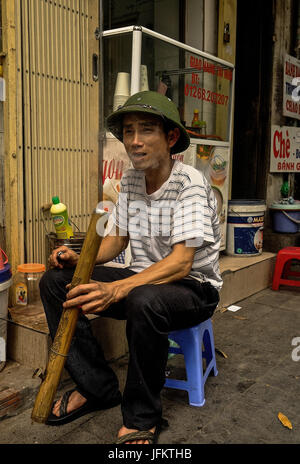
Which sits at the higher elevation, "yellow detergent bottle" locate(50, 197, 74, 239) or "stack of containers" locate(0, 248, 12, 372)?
"yellow detergent bottle" locate(50, 197, 74, 239)

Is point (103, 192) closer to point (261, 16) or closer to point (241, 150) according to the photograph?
point (241, 150)

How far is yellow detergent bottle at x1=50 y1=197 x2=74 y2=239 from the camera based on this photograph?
2.93m

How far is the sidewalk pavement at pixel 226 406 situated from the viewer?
1981mm

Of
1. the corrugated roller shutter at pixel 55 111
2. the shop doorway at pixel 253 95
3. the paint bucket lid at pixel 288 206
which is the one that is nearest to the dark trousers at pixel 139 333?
the corrugated roller shutter at pixel 55 111

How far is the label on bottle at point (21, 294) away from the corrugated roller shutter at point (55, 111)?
21 cm

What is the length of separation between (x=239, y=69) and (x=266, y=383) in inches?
167

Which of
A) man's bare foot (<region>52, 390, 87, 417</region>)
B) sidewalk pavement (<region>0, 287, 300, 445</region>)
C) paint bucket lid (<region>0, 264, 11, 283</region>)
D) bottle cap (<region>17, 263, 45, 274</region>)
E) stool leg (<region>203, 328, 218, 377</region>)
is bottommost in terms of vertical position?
sidewalk pavement (<region>0, 287, 300, 445</region>)

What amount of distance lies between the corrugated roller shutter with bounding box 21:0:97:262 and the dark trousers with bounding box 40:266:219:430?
0.93 metres

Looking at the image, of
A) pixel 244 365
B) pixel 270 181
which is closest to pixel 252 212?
pixel 270 181

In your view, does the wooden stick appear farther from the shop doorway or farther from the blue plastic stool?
the shop doorway

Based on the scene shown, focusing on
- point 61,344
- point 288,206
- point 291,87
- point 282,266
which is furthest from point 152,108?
point 291,87

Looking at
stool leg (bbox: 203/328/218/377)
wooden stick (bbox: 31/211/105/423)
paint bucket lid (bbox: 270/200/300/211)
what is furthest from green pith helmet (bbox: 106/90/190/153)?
paint bucket lid (bbox: 270/200/300/211)

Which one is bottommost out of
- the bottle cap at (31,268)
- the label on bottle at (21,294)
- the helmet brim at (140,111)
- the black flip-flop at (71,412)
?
the black flip-flop at (71,412)

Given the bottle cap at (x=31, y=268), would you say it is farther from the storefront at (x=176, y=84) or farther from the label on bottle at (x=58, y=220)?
the storefront at (x=176, y=84)
